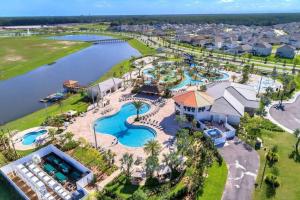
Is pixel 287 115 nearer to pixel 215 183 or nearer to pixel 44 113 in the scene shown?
pixel 215 183

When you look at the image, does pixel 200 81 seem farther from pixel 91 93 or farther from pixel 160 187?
pixel 160 187

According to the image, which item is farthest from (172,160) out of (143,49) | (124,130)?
(143,49)

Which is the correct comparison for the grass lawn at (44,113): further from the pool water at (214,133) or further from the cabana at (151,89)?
the pool water at (214,133)

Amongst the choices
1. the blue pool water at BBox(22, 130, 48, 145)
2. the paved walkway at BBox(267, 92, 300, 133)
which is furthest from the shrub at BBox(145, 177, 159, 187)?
the paved walkway at BBox(267, 92, 300, 133)

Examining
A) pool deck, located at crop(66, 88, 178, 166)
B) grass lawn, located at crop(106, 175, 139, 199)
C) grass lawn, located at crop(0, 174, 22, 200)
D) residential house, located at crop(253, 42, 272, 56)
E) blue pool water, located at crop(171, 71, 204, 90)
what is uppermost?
residential house, located at crop(253, 42, 272, 56)

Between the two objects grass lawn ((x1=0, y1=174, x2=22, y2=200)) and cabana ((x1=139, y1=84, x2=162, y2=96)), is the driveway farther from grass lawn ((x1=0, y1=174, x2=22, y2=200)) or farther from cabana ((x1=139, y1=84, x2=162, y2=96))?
grass lawn ((x1=0, y1=174, x2=22, y2=200))
